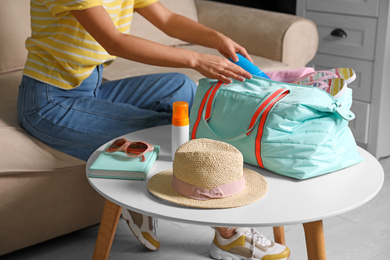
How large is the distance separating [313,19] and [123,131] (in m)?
1.31

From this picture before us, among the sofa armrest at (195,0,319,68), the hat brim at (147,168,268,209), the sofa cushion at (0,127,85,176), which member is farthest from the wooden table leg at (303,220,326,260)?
the sofa armrest at (195,0,319,68)

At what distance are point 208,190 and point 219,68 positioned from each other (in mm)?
370

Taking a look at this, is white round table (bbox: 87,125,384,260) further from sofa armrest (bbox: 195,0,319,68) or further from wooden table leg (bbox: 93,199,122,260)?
sofa armrest (bbox: 195,0,319,68)

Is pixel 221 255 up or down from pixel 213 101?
down

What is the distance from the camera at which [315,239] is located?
3.40 ft

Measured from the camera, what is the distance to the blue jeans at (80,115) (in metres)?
1.42

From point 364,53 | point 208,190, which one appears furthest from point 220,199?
point 364,53

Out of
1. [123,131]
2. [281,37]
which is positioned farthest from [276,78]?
[281,37]

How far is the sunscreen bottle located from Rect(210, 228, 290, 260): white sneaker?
0.36 meters

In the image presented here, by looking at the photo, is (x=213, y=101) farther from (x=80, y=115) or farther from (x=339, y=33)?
(x=339, y=33)

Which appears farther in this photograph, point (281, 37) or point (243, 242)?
point (281, 37)

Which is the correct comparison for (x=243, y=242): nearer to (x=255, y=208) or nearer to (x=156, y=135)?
(x=156, y=135)

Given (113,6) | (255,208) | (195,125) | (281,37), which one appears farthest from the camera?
(281,37)

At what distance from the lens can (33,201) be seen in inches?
55.6
